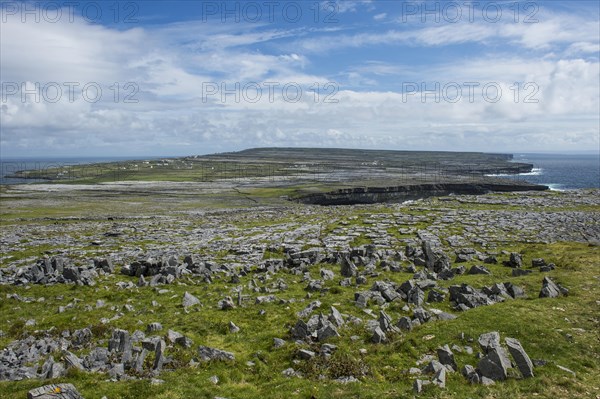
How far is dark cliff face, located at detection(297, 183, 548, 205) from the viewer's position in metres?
126

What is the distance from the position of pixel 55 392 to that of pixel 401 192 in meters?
135

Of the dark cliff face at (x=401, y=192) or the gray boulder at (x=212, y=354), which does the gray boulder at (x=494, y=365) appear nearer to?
the gray boulder at (x=212, y=354)

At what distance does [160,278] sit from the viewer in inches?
1296

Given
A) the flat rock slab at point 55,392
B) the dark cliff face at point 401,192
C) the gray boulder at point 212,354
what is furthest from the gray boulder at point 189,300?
the dark cliff face at point 401,192

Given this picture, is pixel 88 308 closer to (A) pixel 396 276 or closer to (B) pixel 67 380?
(B) pixel 67 380

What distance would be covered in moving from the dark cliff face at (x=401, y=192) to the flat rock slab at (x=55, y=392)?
105 m

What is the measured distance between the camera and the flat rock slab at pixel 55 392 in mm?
14250

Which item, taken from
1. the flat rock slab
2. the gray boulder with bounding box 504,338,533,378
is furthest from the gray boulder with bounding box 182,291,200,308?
the gray boulder with bounding box 504,338,533,378

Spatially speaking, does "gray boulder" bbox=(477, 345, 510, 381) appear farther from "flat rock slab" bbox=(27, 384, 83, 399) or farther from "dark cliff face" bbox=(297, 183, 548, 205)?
"dark cliff face" bbox=(297, 183, 548, 205)

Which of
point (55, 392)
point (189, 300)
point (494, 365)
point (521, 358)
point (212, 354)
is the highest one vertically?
point (55, 392)

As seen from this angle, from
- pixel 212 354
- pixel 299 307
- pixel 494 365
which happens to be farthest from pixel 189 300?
pixel 494 365

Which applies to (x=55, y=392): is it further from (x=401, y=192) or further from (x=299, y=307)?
(x=401, y=192)

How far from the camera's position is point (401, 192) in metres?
143

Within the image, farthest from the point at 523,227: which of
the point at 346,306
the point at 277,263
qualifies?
the point at 346,306
